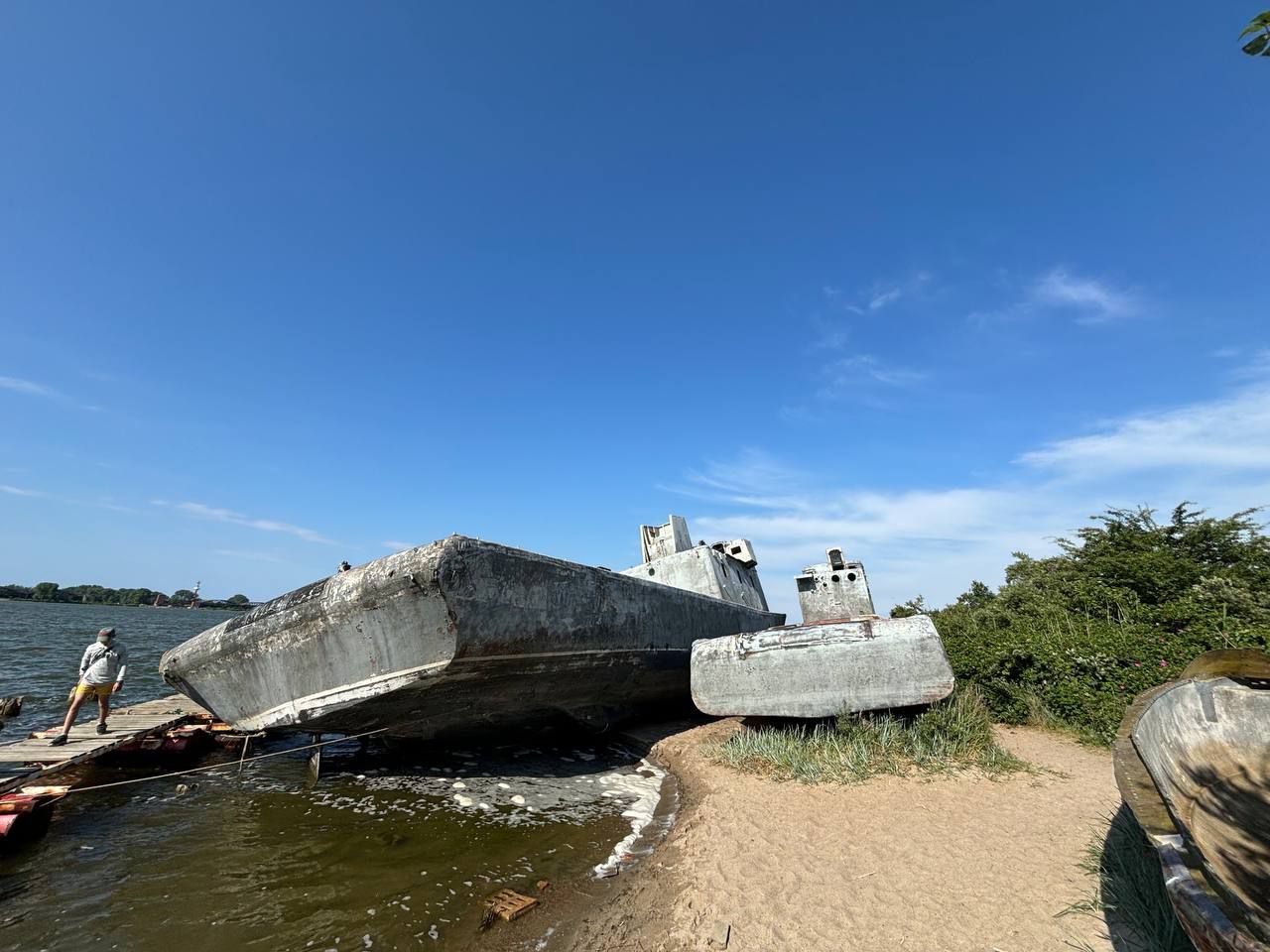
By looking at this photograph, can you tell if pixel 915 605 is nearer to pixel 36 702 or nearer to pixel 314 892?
pixel 314 892

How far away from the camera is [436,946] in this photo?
3.53m

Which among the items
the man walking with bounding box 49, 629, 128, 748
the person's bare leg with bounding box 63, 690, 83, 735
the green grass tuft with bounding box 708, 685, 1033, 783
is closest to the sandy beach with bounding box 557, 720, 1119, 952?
the green grass tuft with bounding box 708, 685, 1033, 783

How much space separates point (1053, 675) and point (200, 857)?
10.6 m

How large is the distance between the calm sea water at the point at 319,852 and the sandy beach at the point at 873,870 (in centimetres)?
79

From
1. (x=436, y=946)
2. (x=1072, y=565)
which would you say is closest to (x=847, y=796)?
(x=436, y=946)

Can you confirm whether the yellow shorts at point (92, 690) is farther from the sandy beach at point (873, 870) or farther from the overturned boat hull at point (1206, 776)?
the overturned boat hull at point (1206, 776)

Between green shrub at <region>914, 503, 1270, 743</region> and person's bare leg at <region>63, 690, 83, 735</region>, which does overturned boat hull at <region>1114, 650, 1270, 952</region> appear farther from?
person's bare leg at <region>63, 690, 83, 735</region>

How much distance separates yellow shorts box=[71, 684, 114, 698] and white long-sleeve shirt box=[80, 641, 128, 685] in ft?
0.16

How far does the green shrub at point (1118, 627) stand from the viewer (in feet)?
24.7

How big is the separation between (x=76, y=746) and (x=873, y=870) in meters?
8.47

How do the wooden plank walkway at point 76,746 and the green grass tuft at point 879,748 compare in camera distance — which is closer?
the wooden plank walkway at point 76,746

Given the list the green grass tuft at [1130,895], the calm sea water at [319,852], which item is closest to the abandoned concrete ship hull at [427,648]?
the calm sea water at [319,852]

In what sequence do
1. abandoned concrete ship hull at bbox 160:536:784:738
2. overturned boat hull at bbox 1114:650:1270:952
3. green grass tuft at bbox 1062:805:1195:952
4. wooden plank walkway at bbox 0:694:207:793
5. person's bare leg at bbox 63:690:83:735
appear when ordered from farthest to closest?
1. person's bare leg at bbox 63:690:83:735
2. abandoned concrete ship hull at bbox 160:536:784:738
3. wooden plank walkway at bbox 0:694:207:793
4. green grass tuft at bbox 1062:805:1195:952
5. overturned boat hull at bbox 1114:650:1270:952

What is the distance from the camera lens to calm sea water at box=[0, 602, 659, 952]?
3.66 m
